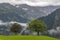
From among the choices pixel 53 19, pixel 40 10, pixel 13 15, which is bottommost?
pixel 53 19

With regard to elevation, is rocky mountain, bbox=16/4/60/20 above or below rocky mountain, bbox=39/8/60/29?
above

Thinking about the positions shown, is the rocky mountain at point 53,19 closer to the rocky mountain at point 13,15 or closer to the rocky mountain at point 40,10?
the rocky mountain at point 40,10

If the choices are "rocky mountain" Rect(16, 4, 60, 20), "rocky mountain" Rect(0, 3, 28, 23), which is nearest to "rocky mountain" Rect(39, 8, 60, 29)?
"rocky mountain" Rect(16, 4, 60, 20)

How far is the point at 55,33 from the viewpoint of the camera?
324 feet

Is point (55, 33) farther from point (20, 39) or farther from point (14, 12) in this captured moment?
point (20, 39)

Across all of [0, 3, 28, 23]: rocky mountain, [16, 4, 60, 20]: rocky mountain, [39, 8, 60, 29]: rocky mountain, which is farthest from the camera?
[0, 3, 28, 23]: rocky mountain

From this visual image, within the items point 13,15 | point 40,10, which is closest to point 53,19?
point 40,10

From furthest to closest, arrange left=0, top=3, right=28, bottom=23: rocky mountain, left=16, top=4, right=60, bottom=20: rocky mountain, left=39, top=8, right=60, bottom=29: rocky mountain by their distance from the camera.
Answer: left=0, top=3, right=28, bottom=23: rocky mountain < left=16, top=4, right=60, bottom=20: rocky mountain < left=39, top=8, right=60, bottom=29: rocky mountain

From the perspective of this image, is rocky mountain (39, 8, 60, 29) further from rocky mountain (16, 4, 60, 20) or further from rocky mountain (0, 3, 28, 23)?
rocky mountain (0, 3, 28, 23)

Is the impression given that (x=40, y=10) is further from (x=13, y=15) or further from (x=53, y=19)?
(x=13, y=15)

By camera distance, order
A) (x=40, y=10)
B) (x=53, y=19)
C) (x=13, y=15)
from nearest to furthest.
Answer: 1. (x=40, y=10)
2. (x=53, y=19)
3. (x=13, y=15)

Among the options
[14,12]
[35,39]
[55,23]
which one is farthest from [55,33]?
[35,39]

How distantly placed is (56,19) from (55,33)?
75.2 feet

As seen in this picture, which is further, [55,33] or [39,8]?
[39,8]
